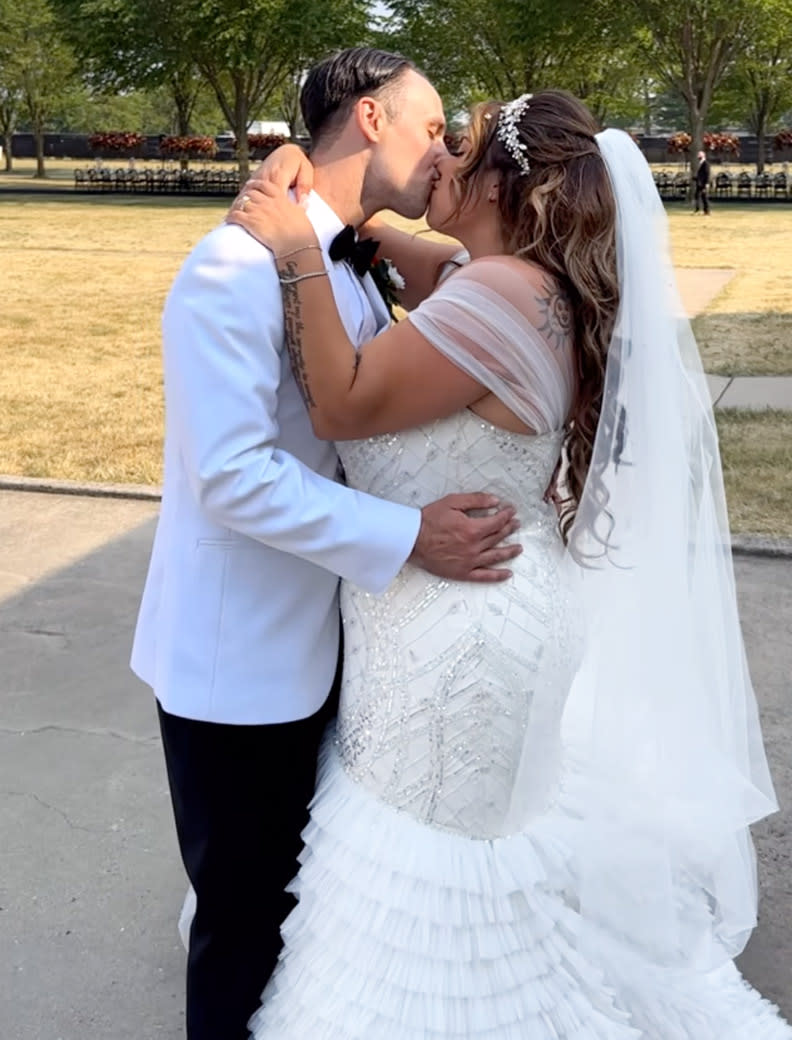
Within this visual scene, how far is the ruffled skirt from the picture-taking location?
2.42 meters

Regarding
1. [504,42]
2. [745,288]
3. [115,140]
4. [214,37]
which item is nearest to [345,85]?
[745,288]

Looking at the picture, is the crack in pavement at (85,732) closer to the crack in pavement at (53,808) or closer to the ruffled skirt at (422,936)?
the crack in pavement at (53,808)

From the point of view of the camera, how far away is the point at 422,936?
2.42 metres

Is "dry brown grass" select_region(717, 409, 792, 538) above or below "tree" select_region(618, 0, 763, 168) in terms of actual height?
below

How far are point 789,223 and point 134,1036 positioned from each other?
28306mm

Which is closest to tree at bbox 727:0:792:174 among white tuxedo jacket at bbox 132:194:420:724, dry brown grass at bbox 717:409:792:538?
dry brown grass at bbox 717:409:792:538

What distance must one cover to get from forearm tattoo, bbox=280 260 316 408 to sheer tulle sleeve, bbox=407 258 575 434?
0.21 m

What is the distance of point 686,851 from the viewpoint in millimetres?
2875

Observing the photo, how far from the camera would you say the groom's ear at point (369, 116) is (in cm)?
227

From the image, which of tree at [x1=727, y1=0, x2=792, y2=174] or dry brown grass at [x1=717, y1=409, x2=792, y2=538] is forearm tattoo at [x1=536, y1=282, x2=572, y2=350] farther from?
tree at [x1=727, y1=0, x2=792, y2=174]

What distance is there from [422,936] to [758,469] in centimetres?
579

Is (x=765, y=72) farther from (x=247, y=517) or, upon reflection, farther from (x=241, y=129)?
(x=247, y=517)

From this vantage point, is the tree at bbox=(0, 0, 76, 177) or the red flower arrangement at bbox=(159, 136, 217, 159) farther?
the red flower arrangement at bbox=(159, 136, 217, 159)

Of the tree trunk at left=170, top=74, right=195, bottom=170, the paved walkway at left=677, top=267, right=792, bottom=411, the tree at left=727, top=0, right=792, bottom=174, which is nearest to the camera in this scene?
the paved walkway at left=677, top=267, right=792, bottom=411
